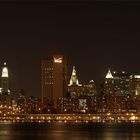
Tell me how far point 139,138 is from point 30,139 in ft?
→ 56.4

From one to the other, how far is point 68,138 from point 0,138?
35.6 ft

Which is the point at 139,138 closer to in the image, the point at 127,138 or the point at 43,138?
the point at 127,138

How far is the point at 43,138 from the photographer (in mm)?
124625

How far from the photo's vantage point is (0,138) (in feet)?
402

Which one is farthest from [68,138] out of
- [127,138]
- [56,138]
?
[127,138]

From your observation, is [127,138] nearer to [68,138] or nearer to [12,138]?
[68,138]

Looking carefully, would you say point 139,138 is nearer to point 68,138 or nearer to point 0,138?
point 68,138

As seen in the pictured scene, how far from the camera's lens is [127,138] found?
125 meters

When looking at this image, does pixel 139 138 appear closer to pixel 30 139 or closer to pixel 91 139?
pixel 91 139

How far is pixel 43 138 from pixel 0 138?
23.1 ft

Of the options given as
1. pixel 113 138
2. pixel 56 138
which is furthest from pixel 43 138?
pixel 113 138

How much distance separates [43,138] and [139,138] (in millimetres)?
15319

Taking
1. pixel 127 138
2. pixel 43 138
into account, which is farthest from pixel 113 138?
pixel 43 138

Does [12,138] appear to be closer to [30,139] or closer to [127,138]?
[30,139]
